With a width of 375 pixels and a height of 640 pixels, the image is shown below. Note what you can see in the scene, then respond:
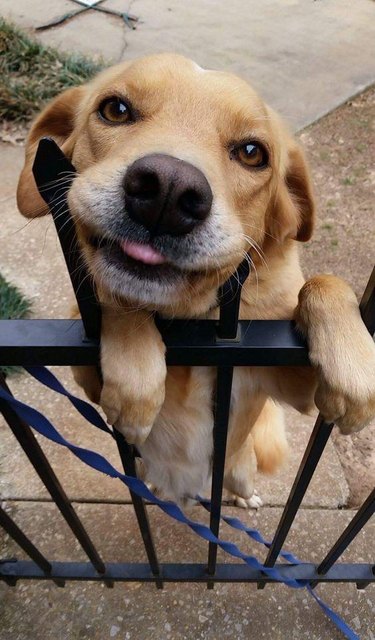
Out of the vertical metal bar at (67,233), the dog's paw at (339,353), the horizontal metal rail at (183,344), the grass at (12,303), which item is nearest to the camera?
the vertical metal bar at (67,233)

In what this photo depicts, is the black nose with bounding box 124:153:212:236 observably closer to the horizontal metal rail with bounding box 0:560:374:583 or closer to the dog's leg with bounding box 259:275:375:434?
the dog's leg with bounding box 259:275:375:434

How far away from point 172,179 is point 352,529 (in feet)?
4.60

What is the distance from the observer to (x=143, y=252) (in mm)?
1159

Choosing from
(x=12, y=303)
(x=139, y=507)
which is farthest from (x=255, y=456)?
(x=12, y=303)

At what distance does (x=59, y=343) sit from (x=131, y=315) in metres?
0.25

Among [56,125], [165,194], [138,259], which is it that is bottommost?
[56,125]

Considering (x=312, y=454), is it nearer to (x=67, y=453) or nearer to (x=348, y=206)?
(x=67, y=453)

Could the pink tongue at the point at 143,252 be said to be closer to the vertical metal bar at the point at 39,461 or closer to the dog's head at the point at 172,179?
the dog's head at the point at 172,179

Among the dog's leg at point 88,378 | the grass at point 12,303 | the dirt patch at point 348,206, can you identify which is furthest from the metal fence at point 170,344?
the grass at point 12,303

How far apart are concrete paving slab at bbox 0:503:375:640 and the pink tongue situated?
169 cm

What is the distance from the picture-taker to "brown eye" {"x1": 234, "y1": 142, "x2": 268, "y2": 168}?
158cm

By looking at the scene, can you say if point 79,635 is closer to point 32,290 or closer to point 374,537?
point 374,537

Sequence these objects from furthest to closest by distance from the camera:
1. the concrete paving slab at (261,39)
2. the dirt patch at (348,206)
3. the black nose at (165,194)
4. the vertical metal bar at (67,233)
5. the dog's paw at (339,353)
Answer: the concrete paving slab at (261,39)
the dirt patch at (348,206)
the dog's paw at (339,353)
the black nose at (165,194)
the vertical metal bar at (67,233)

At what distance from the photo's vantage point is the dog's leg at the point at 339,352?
1.23 meters
